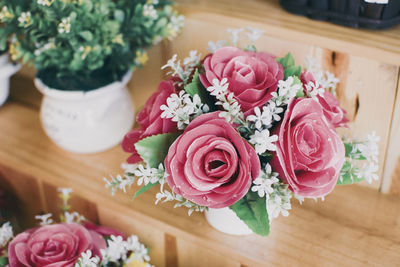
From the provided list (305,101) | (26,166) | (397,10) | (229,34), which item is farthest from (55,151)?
(397,10)

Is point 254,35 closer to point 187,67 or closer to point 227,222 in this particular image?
point 187,67

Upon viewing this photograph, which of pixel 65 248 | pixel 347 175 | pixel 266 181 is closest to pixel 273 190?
pixel 266 181

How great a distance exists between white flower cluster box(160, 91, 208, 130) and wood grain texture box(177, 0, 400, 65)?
282 millimetres

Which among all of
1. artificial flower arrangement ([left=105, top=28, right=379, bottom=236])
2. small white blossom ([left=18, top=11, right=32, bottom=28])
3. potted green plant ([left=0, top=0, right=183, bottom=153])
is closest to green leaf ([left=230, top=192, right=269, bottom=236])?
artificial flower arrangement ([left=105, top=28, right=379, bottom=236])

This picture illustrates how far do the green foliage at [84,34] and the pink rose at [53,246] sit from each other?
314mm

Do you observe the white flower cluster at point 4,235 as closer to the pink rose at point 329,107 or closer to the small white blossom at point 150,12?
the small white blossom at point 150,12

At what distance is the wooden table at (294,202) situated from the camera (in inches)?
34.3

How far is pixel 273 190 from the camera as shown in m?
0.74

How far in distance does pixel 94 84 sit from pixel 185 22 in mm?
248

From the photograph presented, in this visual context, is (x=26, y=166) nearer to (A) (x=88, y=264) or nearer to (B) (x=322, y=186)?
(A) (x=88, y=264)

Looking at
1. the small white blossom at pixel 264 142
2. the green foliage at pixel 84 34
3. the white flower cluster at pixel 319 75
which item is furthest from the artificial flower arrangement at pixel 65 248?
the white flower cluster at pixel 319 75

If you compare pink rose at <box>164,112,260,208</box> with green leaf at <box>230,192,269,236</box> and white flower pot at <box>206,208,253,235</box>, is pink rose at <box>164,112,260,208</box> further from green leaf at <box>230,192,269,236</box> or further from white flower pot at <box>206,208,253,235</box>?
white flower pot at <box>206,208,253,235</box>

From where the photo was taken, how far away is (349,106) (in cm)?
97

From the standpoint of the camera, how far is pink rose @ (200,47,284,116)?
0.75 meters
